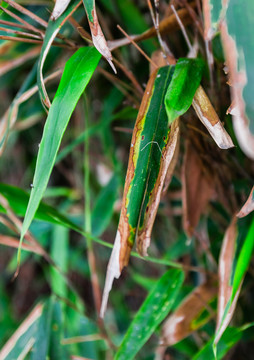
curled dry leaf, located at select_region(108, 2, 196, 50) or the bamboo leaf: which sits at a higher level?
curled dry leaf, located at select_region(108, 2, 196, 50)

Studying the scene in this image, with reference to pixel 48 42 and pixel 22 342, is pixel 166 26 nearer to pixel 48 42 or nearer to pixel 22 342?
pixel 48 42

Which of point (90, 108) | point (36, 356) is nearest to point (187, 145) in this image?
point (36, 356)

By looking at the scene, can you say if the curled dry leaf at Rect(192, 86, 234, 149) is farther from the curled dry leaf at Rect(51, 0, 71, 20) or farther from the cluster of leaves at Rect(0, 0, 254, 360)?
the curled dry leaf at Rect(51, 0, 71, 20)

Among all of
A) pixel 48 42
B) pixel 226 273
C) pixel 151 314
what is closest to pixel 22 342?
pixel 151 314

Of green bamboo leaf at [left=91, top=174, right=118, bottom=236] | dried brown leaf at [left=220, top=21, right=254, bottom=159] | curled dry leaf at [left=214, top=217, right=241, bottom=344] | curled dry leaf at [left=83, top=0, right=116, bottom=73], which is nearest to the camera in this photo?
dried brown leaf at [left=220, top=21, right=254, bottom=159]

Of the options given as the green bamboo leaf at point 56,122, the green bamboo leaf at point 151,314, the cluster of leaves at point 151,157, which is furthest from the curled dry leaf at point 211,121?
the green bamboo leaf at point 151,314

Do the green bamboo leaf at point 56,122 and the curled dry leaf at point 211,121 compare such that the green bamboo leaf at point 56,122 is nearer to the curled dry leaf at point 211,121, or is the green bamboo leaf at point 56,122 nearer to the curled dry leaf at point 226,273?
the curled dry leaf at point 211,121

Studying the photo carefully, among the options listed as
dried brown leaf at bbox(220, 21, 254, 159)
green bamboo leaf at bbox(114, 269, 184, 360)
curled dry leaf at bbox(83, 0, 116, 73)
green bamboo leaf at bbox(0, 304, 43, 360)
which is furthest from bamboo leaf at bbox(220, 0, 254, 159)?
green bamboo leaf at bbox(0, 304, 43, 360)
